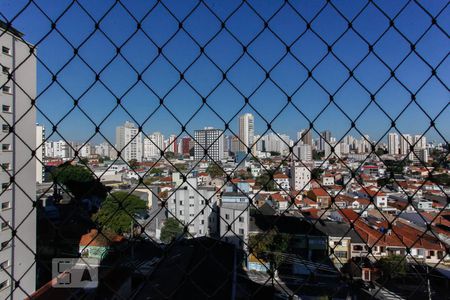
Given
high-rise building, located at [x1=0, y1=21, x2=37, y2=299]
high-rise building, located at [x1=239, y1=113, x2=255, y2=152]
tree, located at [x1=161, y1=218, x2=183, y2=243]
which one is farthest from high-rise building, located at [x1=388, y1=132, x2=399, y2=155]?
tree, located at [x1=161, y1=218, x2=183, y2=243]

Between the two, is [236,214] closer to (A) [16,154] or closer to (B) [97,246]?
(B) [97,246]

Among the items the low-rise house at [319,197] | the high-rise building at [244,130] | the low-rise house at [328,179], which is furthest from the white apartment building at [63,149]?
the low-rise house at [328,179]

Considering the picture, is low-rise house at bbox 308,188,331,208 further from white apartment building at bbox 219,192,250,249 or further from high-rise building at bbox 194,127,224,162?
high-rise building at bbox 194,127,224,162

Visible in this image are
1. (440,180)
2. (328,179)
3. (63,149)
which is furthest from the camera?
(328,179)

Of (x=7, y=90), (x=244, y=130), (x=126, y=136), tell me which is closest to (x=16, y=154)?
(x=7, y=90)

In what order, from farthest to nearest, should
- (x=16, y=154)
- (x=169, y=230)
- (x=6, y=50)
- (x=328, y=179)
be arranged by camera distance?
(x=328, y=179)
(x=169, y=230)
(x=16, y=154)
(x=6, y=50)

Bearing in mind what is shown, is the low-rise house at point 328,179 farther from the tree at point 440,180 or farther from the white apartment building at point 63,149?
the tree at point 440,180

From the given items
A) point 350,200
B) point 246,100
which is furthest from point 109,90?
point 350,200

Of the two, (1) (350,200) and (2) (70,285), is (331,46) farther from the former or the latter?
(1) (350,200)
